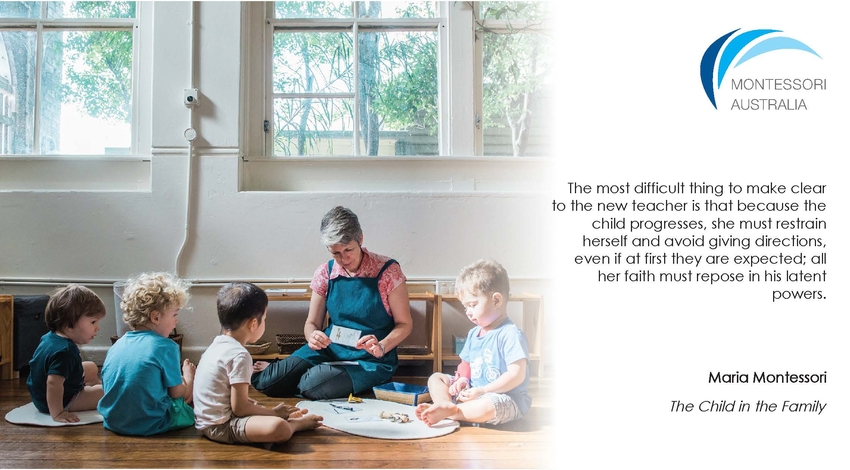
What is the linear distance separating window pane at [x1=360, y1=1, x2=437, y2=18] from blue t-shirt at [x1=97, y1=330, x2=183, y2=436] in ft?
7.24

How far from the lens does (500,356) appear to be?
2.05 metres

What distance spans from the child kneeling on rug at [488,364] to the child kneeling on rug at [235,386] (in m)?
0.51

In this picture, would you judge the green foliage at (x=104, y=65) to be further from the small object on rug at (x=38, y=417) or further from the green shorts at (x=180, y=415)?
the green shorts at (x=180, y=415)

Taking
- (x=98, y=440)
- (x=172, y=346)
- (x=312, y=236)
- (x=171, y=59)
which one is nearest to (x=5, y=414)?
(x=98, y=440)

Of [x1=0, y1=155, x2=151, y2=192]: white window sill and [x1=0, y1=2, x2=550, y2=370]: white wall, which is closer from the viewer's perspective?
[x1=0, y1=2, x2=550, y2=370]: white wall

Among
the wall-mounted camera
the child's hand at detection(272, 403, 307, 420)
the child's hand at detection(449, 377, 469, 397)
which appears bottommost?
the child's hand at detection(272, 403, 307, 420)

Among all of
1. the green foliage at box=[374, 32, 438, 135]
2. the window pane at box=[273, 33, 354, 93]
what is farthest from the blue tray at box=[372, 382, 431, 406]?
the window pane at box=[273, 33, 354, 93]

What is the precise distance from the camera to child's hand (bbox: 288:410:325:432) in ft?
6.26

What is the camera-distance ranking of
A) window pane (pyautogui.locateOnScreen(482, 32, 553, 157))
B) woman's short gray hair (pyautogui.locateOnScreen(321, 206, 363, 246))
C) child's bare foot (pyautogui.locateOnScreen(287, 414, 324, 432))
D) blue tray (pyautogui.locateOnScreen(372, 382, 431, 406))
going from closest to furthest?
child's bare foot (pyautogui.locateOnScreen(287, 414, 324, 432))
blue tray (pyautogui.locateOnScreen(372, 382, 431, 406))
woman's short gray hair (pyautogui.locateOnScreen(321, 206, 363, 246))
window pane (pyautogui.locateOnScreen(482, 32, 553, 157))

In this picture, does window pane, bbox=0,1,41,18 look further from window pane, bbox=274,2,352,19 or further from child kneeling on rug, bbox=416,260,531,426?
child kneeling on rug, bbox=416,260,531,426

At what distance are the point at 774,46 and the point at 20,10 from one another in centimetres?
375

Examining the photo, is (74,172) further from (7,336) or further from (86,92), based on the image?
(7,336)

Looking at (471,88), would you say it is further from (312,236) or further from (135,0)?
(135,0)

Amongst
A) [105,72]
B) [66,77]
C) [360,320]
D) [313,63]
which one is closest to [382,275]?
[360,320]
